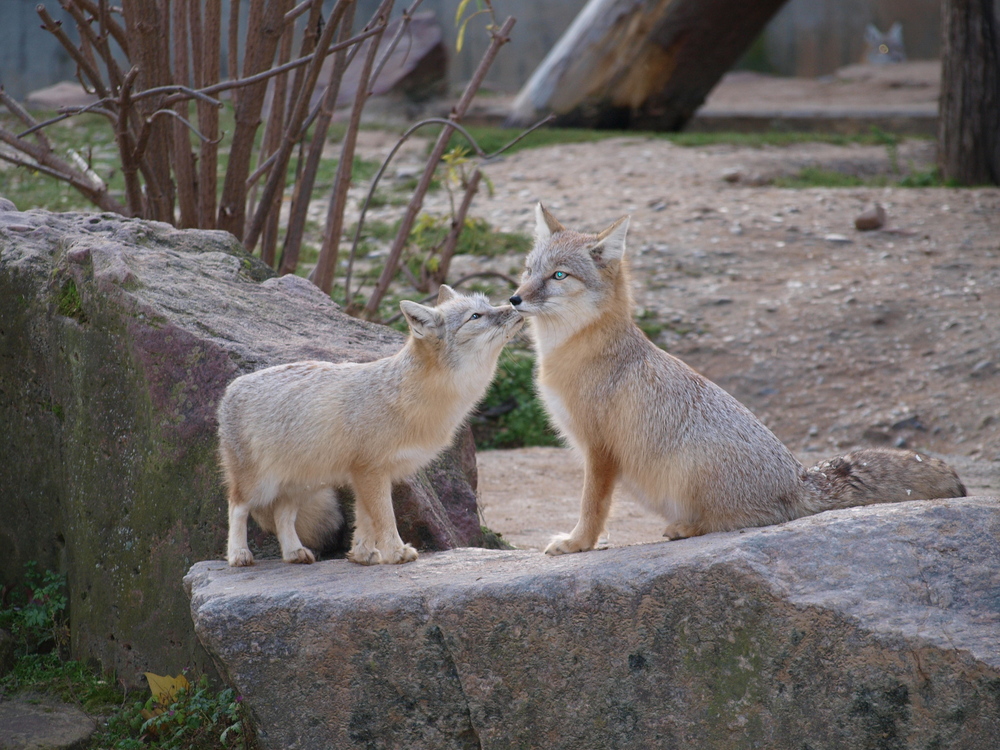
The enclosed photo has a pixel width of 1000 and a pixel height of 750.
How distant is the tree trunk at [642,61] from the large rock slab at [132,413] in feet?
39.4

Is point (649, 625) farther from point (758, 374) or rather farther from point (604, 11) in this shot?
point (604, 11)

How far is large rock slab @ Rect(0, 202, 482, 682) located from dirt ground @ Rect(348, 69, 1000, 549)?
6.16 ft

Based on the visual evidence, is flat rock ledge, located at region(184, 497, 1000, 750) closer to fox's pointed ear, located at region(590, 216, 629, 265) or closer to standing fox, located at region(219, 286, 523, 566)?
standing fox, located at region(219, 286, 523, 566)

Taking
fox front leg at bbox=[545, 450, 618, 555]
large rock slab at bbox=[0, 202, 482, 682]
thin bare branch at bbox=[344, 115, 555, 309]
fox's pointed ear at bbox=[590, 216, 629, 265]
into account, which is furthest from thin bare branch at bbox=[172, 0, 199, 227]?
fox front leg at bbox=[545, 450, 618, 555]

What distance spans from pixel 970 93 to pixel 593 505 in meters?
11.2

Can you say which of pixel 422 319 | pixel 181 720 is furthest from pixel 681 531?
pixel 181 720

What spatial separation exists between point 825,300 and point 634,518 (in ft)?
14.2

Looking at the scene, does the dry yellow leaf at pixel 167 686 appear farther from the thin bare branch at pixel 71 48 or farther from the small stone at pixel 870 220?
the small stone at pixel 870 220

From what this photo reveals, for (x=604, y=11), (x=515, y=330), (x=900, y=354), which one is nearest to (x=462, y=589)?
(x=515, y=330)

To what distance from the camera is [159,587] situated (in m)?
4.38

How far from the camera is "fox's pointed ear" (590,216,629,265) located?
4266 mm

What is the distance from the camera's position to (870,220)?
36.9 ft

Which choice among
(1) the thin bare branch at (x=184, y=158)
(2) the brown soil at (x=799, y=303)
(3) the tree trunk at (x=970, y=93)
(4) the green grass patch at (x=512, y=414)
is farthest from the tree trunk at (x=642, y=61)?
(1) the thin bare branch at (x=184, y=158)

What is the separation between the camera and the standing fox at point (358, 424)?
397cm
